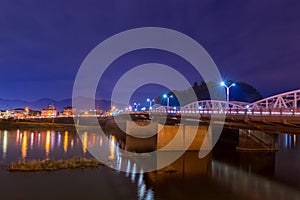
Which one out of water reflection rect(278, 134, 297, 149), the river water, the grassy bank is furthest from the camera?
water reflection rect(278, 134, 297, 149)

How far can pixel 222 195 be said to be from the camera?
24.9 m

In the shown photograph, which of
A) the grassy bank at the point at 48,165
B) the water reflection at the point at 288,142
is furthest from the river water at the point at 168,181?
the water reflection at the point at 288,142

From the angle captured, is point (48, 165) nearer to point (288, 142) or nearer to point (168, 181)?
point (168, 181)

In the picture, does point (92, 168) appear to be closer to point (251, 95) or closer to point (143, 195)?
point (143, 195)

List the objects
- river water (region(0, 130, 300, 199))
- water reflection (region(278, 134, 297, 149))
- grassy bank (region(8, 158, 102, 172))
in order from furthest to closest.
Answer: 1. water reflection (region(278, 134, 297, 149))
2. grassy bank (region(8, 158, 102, 172))
3. river water (region(0, 130, 300, 199))

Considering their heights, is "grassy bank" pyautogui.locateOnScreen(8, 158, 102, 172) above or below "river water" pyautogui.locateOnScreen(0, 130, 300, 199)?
above

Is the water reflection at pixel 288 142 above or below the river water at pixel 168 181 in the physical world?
above

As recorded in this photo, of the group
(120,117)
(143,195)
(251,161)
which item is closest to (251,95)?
(120,117)

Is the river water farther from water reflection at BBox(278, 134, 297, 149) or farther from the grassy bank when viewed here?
water reflection at BBox(278, 134, 297, 149)

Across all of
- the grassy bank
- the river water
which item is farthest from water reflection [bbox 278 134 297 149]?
the grassy bank

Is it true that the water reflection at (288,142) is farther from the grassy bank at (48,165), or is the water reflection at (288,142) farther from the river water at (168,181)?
the grassy bank at (48,165)

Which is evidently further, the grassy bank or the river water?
the grassy bank

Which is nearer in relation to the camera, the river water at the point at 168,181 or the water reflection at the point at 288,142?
the river water at the point at 168,181

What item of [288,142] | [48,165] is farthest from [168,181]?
[288,142]
